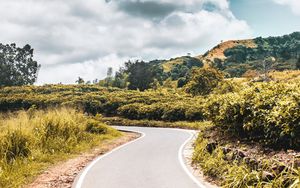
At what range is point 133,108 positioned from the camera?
49.5m

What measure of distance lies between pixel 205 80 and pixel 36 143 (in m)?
42.8

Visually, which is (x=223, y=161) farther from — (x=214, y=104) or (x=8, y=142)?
(x=8, y=142)

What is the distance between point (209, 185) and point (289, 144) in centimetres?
243

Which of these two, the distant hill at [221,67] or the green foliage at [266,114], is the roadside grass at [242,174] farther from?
the distant hill at [221,67]

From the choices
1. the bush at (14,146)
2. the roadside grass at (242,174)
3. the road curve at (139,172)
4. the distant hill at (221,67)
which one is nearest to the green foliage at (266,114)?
the roadside grass at (242,174)

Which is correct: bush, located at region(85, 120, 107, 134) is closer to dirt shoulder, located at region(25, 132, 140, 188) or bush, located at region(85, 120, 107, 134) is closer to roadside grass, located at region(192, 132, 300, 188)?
dirt shoulder, located at region(25, 132, 140, 188)

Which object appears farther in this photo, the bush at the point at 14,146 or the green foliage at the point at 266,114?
the bush at the point at 14,146

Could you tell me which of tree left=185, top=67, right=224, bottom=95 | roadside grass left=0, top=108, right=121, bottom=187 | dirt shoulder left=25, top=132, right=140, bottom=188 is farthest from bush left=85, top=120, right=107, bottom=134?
tree left=185, top=67, right=224, bottom=95

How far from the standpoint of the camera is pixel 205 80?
57.8 metres

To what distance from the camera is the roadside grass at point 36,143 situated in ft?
44.0

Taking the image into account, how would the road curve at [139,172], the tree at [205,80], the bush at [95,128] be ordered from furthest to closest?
the tree at [205,80]
the bush at [95,128]
the road curve at [139,172]

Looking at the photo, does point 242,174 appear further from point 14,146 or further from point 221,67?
point 221,67

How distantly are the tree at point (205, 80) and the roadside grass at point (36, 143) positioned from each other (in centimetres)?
3452

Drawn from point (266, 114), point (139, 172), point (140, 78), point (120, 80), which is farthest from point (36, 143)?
point (120, 80)
